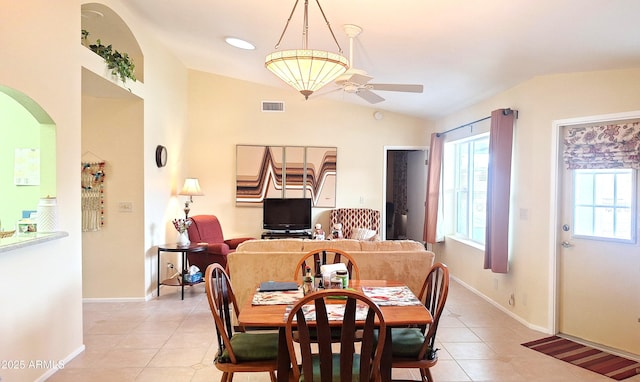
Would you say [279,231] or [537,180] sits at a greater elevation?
[537,180]

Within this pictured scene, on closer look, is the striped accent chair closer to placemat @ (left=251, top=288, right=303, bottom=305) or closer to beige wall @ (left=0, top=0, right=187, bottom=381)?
beige wall @ (left=0, top=0, right=187, bottom=381)

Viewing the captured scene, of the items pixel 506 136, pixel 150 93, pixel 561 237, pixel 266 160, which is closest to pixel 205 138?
pixel 266 160

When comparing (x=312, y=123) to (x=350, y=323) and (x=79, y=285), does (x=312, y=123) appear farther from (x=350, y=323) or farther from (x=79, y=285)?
(x=350, y=323)

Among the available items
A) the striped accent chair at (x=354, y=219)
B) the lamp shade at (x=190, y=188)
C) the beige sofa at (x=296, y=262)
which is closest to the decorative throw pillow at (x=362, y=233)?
the striped accent chair at (x=354, y=219)

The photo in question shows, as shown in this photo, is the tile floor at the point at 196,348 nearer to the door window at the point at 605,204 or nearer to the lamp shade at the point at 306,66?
the door window at the point at 605,204

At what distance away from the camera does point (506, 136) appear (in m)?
4.27

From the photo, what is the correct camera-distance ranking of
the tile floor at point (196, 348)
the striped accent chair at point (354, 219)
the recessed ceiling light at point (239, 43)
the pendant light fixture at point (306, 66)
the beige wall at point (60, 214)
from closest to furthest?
the pendant light fixture at point (306, 66) < the beige wall at point (60, 214) < the tile floor at point (196, 348) < the recessed ceiling light at point (239, 43) < the striped accent chair at point (354, 219)

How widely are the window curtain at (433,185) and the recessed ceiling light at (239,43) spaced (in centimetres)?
319

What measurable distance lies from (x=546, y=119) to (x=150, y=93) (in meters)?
4.49

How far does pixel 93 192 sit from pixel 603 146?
5.43 meters

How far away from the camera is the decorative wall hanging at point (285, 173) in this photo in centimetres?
672

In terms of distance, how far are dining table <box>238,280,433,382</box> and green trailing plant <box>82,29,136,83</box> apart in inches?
114

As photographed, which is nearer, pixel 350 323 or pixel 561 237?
pixel 350 323

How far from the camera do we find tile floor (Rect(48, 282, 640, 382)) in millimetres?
2994
